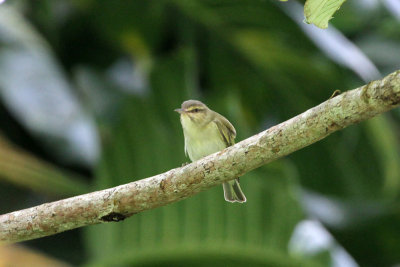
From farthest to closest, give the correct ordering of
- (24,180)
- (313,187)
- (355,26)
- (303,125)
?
(355,26), (313,187), (24,180), (303,125)

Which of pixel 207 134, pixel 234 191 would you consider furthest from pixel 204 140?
pixel 234 191

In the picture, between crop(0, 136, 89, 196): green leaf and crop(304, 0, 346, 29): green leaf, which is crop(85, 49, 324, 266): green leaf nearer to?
crop(0, 136, 89, 196): green leaf

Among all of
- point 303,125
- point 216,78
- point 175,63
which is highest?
point 216,78

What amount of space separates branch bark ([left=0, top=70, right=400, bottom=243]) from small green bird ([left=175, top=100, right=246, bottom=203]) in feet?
2.75

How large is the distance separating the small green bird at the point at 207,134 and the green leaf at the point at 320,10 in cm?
139

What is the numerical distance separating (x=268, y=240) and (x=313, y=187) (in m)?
0.95

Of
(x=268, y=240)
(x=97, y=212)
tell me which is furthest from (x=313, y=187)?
(x=97, y=212)

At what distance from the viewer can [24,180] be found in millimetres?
3846

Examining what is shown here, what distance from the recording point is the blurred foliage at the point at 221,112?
3641mm

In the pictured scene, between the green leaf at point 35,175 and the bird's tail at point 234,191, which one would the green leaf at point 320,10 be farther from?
the green leaf at point 35,175

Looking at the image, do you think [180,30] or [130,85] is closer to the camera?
[130,85]

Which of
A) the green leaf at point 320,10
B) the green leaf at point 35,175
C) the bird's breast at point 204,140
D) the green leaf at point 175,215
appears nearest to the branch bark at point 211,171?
the green leaf at point 320,10

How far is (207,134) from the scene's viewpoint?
8.84ft

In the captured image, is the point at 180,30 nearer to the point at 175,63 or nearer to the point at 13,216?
the point at 175,63
